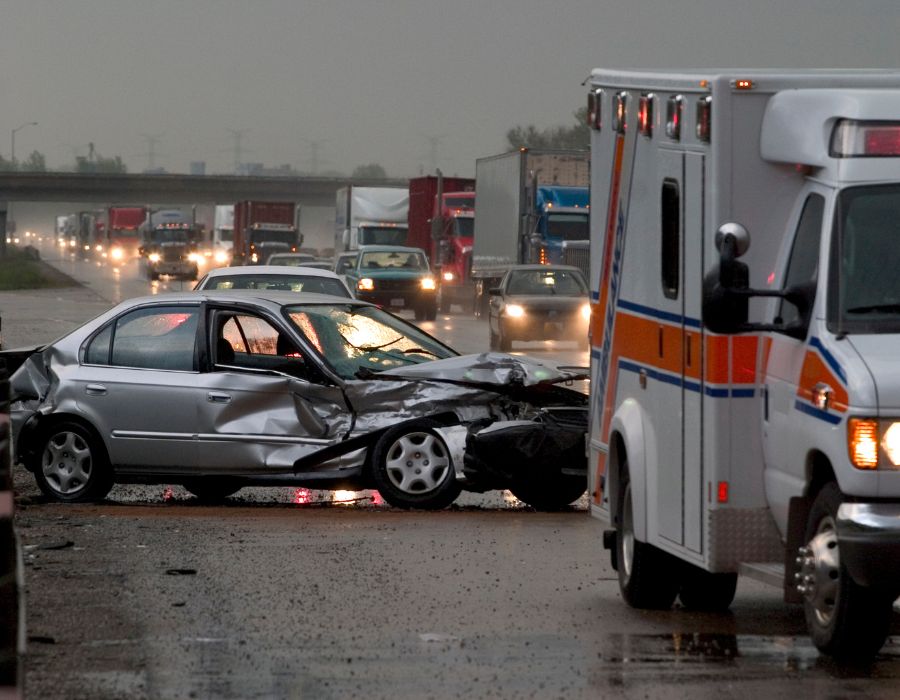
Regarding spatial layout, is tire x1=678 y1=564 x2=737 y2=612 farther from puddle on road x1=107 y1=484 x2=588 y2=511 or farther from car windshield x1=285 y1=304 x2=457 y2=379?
car windshield x1=285 y1=304 x2=457 y2=379

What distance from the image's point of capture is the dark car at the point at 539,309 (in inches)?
1346

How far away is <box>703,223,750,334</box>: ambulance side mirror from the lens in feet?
23.2

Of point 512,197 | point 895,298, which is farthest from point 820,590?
point 512,197

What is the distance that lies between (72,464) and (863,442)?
7471 millimetres

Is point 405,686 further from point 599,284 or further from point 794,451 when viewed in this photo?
point 599,284

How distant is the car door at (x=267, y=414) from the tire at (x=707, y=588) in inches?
166

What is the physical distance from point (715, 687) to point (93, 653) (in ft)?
8.18

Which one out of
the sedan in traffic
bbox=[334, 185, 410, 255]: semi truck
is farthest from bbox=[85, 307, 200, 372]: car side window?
bbox=[334, 185, 410, 255]: semi truck

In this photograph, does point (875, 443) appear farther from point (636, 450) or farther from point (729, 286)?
point (636, 450)

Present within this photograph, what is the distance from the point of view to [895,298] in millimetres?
7055

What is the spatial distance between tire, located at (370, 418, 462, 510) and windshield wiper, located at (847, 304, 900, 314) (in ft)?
18.1

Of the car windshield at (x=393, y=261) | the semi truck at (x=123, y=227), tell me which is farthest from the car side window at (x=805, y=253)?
the semi truck at (x=123, y=227)

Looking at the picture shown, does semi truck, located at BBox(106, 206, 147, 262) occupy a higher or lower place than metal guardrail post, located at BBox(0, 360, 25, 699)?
higher

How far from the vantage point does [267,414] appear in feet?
41.4
